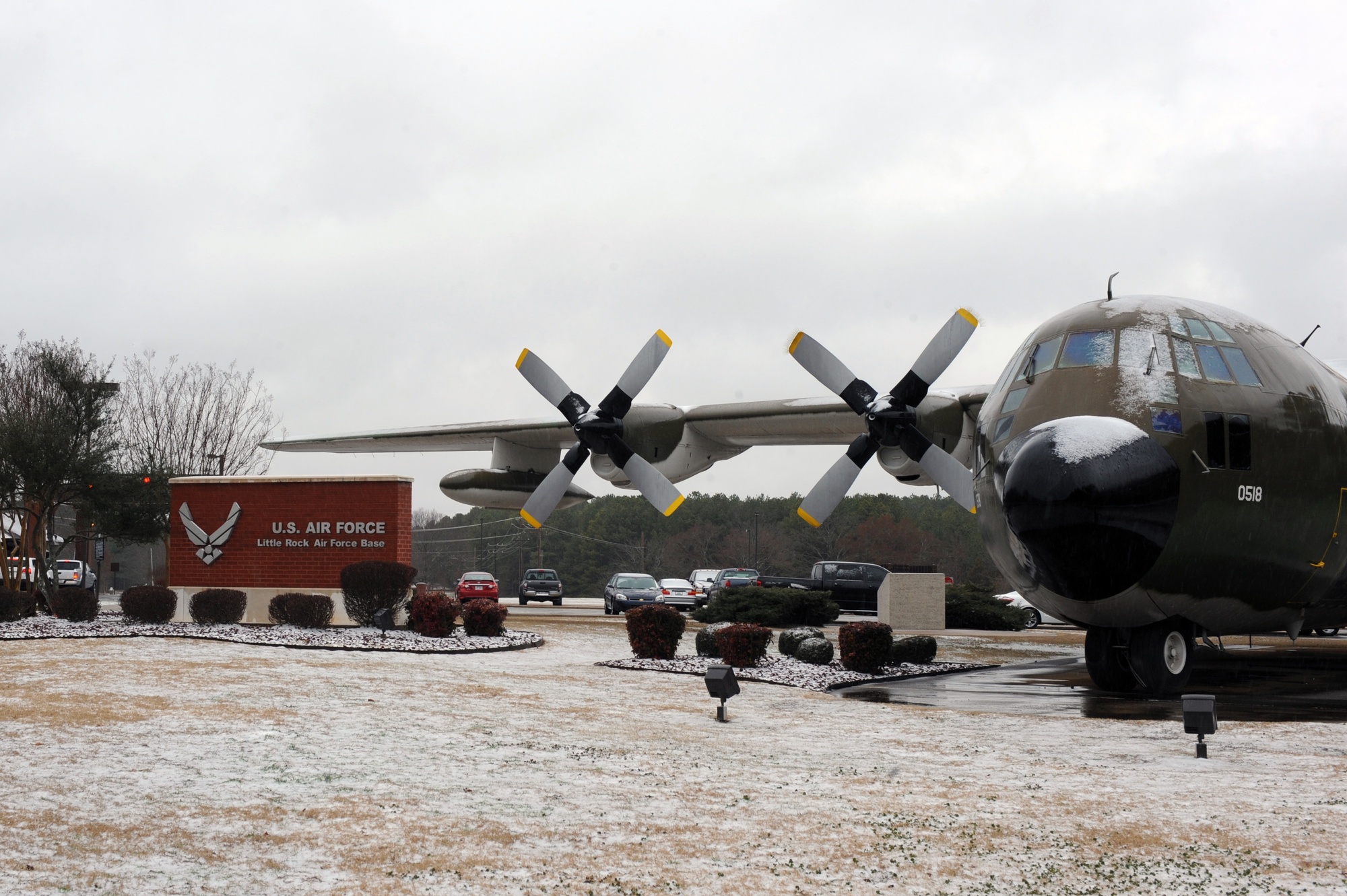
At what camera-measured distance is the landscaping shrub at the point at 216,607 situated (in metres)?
23.2

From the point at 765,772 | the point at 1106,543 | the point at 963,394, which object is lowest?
the point at 765,772

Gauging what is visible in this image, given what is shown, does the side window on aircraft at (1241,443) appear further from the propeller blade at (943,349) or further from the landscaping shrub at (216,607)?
the landscaping shrub at (216,607)

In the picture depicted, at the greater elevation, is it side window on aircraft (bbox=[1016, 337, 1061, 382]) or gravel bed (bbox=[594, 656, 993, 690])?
side window on aircraft (bbox=[1016, 337, 1061, 382])

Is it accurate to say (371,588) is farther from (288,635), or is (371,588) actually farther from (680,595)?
Answer: (680,595)

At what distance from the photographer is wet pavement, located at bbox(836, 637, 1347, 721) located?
1233 cm

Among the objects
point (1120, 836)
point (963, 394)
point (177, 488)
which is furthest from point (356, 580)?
point (1120, 836)

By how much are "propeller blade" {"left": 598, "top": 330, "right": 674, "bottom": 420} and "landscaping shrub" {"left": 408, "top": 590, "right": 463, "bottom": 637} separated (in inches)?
197

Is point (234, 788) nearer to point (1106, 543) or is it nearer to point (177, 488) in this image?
point (1106, 543)

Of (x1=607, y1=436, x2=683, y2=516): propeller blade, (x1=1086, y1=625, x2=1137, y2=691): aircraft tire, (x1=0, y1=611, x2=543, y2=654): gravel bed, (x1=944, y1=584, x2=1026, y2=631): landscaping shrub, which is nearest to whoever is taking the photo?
(x1=1086, y1=625, x2=1137, y2=691): aircraft tire

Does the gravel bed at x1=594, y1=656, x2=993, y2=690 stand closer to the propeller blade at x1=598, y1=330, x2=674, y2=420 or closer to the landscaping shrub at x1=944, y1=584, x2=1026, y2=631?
the propeller blade at x1=598, y1=330, x2=674, y2=420

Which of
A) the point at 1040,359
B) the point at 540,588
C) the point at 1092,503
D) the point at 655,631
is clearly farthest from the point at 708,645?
the point at 540,588

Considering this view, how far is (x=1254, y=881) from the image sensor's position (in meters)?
5.75

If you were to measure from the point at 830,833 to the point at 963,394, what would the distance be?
12.0 m

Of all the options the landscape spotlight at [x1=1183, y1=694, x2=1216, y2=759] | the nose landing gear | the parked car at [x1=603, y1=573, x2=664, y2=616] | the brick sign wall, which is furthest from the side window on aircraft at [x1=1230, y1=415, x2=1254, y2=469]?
the parked car at [x1=603, y1=573, x2=664, y2=616]
